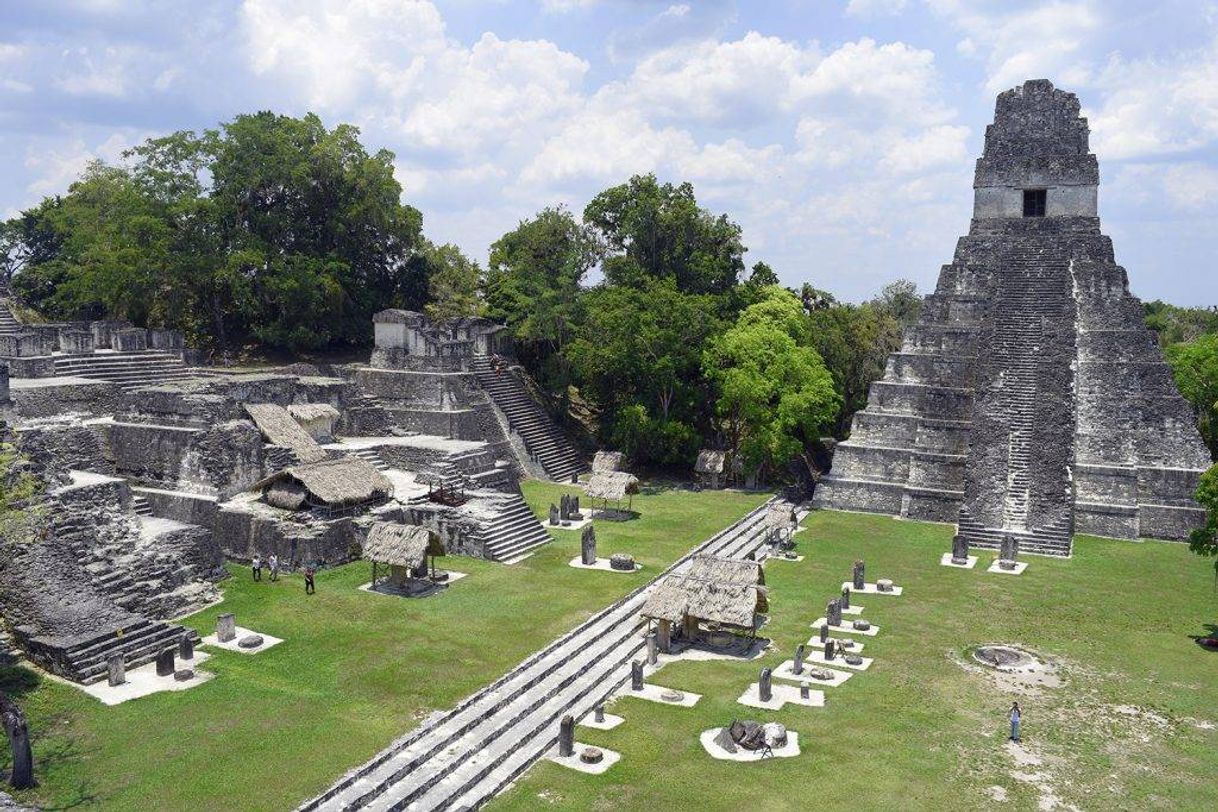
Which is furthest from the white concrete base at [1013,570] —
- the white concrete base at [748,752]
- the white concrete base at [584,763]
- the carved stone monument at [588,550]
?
the white concrete base at [584,763]

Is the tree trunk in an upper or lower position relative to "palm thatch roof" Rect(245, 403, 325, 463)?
lower

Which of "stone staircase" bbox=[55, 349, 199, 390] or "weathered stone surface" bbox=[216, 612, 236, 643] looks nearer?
"weathered stone surface" bbox=[216, 612, 236, 643]

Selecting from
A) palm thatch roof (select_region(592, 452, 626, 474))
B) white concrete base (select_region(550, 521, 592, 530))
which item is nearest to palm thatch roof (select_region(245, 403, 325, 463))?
white concrete base (select_region(550, 521, 592, 530))

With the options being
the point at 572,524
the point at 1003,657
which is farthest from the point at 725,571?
the point at 572,524

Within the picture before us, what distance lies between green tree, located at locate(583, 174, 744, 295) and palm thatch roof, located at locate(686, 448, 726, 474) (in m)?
9.32

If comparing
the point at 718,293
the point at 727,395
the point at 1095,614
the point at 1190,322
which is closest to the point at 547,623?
the point at 1095,614

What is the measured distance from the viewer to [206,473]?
86.2 ft

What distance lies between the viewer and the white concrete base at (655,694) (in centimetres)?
1719

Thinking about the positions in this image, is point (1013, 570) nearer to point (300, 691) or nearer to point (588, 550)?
Answer: point (588, 550)

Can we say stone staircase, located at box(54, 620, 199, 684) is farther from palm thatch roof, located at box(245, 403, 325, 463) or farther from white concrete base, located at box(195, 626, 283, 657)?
palm thatch roof, located at box(245, 403, 325, 463)

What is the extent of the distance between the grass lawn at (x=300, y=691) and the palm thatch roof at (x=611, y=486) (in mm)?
4681

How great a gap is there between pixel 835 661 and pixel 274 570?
14.1 metres

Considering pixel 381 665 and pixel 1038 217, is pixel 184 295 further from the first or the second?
pixel 1038 217

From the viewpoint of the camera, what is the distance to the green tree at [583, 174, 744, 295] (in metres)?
42.2
